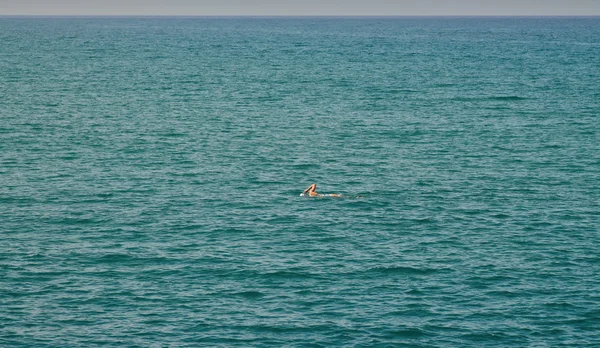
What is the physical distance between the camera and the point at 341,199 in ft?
237

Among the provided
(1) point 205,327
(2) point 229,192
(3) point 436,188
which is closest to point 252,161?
(2) point 229,192

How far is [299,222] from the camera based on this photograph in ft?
217

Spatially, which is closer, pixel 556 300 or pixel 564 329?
pixel 564 329

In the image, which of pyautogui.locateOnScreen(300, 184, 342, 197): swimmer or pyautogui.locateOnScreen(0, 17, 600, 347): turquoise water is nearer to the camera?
pyautogui.locateOnScreen(0, 17, 600, 347): turquoise water

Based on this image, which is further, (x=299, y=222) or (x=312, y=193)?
(x=312, y=193)

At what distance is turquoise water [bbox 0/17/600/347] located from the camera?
163 feet

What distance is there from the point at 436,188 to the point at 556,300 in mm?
24306

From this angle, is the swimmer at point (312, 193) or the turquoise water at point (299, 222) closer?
the turquoise water at point (299, 222)

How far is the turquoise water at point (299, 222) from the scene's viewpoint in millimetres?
49594

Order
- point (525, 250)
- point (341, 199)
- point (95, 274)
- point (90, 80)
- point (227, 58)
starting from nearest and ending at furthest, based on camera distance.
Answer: point (95, 274), point (525, 250), point (341, 199), point (90, 80), point (227, 58)

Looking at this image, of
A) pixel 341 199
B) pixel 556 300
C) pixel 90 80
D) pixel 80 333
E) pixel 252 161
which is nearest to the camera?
pixel 80 333

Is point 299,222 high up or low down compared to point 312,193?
down

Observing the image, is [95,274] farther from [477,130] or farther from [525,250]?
[477,130]

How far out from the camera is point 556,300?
52094 millimetres
